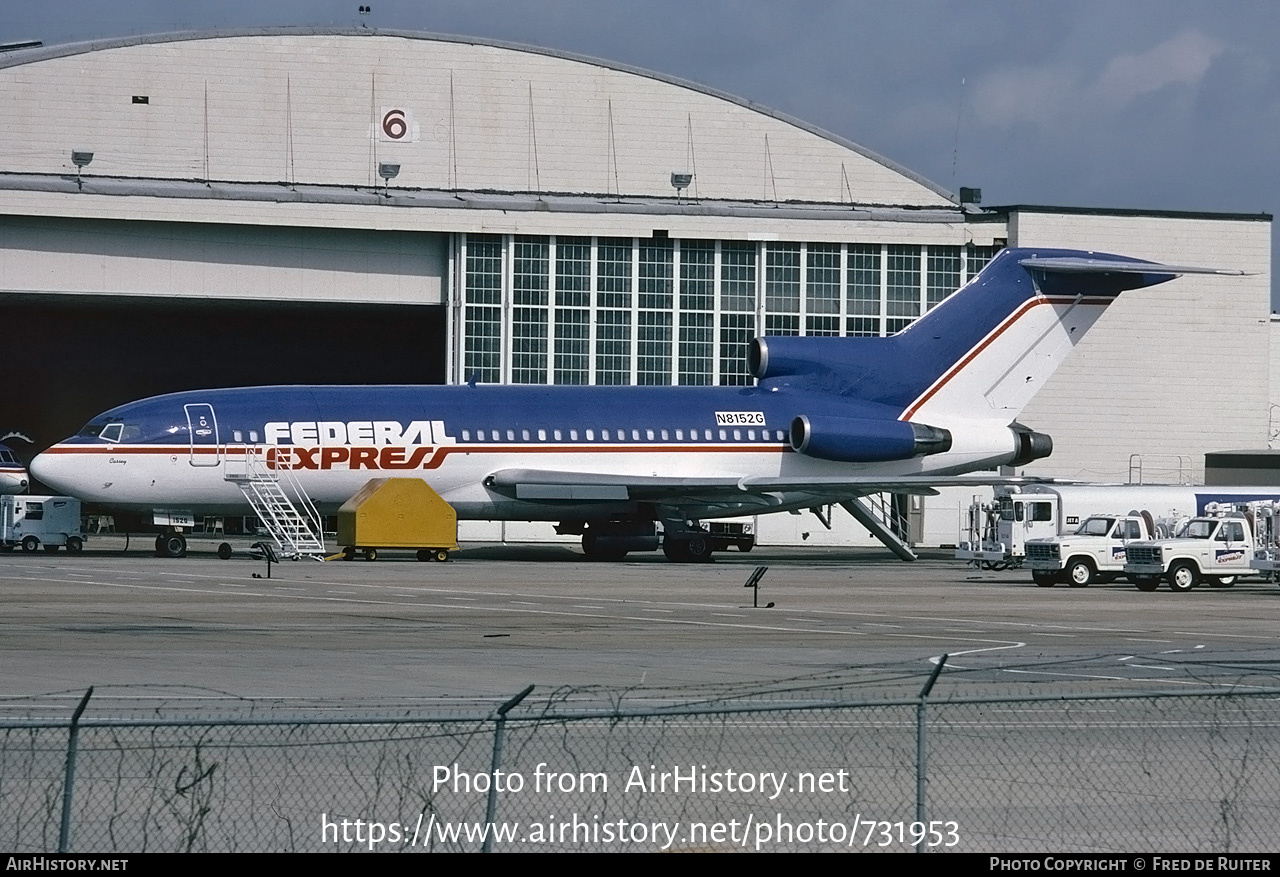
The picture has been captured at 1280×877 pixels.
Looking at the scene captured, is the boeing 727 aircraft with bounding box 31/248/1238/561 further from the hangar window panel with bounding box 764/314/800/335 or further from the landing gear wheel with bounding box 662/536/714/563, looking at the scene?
the hangar window panel with bounding box 764/314/800/335

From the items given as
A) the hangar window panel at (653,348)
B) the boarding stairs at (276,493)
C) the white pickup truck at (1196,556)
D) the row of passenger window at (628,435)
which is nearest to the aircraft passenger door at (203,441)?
the boarding stairs at (276,493)

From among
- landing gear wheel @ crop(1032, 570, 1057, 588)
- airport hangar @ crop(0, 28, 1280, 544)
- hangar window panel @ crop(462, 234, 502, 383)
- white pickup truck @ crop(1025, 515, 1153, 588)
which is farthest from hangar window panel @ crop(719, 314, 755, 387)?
landing gear wheel @ crop(1032, 570, 1057, 588)

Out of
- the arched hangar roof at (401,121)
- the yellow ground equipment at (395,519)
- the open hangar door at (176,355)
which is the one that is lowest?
A: the yellow ground equipment at (395,519)

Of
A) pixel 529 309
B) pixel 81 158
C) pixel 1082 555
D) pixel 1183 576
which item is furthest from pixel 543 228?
pixel 1183 576

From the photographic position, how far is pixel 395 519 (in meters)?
45.1

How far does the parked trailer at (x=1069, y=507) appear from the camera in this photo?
47.4m

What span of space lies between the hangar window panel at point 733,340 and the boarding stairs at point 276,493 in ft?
70.5

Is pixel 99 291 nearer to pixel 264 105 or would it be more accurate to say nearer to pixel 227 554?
pixel 264 105

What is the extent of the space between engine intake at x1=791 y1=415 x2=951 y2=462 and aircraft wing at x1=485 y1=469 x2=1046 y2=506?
30.2 inches

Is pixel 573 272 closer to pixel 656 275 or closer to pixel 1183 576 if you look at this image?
pixel 656 275

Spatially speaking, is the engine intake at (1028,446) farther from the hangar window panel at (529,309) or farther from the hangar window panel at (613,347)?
the hangar window panel at (529,309)

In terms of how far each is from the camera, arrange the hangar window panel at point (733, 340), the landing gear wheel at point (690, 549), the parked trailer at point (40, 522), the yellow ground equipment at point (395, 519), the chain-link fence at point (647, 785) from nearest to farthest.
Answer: the chain-link fence at point (647, 785)
the yellow ground equipment at point (395, 519)
the landing gear wheel at point (690, 549)
the parked trailer at point (40, 522)
the hangar window panel at point (733, 340)

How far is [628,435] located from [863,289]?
18254 millimetres
